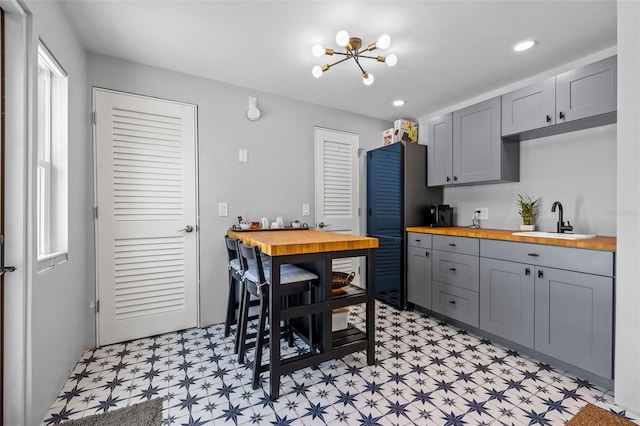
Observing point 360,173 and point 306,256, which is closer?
point 306,256

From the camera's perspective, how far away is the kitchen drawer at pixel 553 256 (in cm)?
187

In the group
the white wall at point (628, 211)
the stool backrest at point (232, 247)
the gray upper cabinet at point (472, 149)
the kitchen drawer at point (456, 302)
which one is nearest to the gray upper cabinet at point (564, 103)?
the gray upper cabinet at point (472, 149)

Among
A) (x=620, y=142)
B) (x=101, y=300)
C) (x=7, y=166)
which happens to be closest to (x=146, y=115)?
(x=7, y=166)

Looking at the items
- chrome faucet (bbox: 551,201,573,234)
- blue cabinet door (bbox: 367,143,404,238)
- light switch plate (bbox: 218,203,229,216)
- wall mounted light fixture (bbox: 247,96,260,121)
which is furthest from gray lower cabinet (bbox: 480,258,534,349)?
wall mounted light fixture (bbox: 247,96,260,121)

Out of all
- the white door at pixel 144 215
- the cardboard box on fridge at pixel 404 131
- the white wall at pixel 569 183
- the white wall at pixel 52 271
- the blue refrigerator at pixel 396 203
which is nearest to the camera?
the white wall at pixel 52 271

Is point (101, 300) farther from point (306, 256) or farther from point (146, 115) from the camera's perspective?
point (306, 256)

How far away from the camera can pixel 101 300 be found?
8.11 feet

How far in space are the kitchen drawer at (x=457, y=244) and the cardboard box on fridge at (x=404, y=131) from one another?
139 cm

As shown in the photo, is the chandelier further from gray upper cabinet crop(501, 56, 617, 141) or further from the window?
the window

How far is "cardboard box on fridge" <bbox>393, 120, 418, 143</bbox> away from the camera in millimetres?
3697

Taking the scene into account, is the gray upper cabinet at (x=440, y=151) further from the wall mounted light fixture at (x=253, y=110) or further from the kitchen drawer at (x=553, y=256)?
the wall mounted light fixture at (x=253, y=110)

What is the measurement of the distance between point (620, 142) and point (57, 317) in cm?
358

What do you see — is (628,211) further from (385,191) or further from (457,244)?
(385,191)

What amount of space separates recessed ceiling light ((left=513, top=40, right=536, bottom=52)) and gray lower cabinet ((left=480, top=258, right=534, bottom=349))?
173cm
